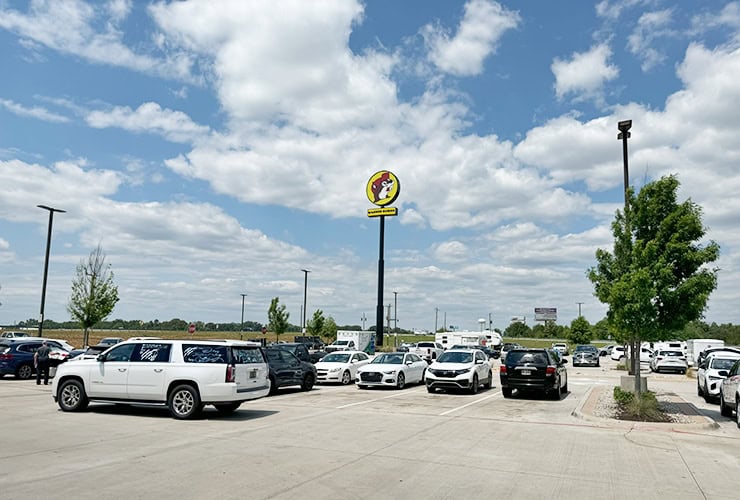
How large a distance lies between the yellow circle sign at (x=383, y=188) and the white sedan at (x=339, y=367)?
36.8 metres

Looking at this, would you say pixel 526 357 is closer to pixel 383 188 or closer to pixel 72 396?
pixel 72 396

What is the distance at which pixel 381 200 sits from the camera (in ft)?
210

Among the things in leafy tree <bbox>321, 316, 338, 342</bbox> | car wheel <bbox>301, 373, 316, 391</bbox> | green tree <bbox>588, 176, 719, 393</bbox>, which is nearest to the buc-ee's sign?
leafy tree <bbox>321, 316, 338, 342</bbox>

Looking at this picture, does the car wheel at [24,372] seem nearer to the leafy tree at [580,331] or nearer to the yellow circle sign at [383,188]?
the yellow circle sign at [383,188]

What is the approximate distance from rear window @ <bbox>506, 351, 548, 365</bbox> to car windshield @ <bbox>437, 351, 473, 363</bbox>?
2.32m

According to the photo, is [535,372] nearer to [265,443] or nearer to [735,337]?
[265,443]

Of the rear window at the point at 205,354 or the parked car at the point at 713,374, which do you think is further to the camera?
the parked car at the point at 713,374

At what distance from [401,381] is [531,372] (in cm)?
559

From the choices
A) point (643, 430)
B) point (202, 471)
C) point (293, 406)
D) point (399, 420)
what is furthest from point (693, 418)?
point (202, 471)

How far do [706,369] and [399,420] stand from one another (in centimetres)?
1304

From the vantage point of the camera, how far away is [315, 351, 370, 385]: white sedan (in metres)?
26.3

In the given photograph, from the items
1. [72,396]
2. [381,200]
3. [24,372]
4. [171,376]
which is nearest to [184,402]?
[171,376]

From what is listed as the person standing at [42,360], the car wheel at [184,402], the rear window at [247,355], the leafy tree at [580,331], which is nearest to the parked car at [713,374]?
the rear window at [247,355]

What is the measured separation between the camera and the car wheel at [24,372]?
82.2 feet
